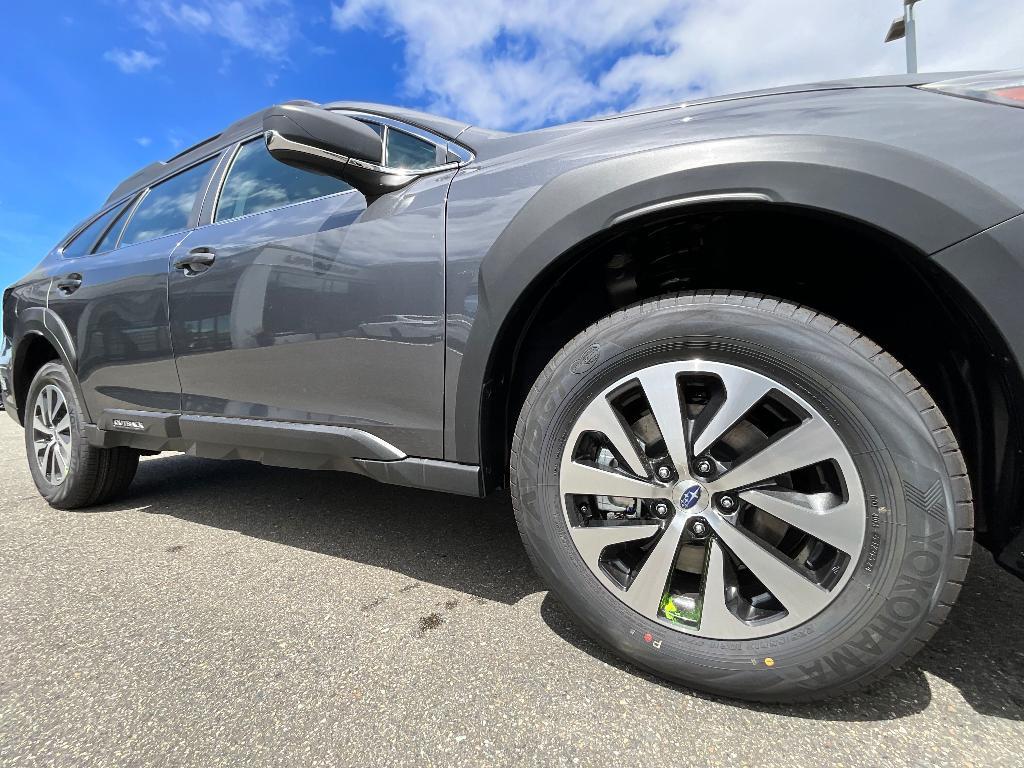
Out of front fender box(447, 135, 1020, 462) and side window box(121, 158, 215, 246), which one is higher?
side window box(121, 158, 215, 246)

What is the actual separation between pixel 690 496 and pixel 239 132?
8.12 feet

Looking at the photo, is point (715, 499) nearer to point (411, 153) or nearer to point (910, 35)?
point (411, 153)

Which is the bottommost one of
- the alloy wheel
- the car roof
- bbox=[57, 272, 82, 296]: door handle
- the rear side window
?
the alloy wheel

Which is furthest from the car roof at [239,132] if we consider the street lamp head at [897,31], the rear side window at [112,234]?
the street lamp head at [897,31]

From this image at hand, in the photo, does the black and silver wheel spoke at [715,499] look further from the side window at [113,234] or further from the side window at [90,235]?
the side window at [90,235]

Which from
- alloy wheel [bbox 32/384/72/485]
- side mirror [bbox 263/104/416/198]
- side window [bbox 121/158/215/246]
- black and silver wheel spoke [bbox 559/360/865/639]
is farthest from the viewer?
alloy wheel [bbox 32/384/72/485]

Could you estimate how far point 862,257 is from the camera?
3.97 ft

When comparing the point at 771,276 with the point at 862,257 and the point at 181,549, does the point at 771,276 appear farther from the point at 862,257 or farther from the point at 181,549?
the point at 181,549

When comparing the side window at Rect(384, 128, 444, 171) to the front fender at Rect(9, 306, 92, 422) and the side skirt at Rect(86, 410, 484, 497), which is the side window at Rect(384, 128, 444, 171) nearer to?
the side skirt at Rect(86, 410, 484, 497)

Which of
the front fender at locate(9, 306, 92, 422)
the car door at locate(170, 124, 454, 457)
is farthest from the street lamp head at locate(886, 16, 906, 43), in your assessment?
the front fender at locate(9, 306, 92, 422)

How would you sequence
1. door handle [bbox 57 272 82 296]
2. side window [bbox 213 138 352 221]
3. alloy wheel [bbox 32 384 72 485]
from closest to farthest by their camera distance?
side window [bbox 213 138 352 221], door handle [bbox 57 272 82 296], alloy wheel [bbox 32 384 72 485]

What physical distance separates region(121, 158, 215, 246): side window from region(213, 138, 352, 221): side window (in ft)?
0.82

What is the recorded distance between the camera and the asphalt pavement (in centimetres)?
104

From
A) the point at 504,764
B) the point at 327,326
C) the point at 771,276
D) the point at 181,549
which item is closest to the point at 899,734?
the point at 504,764
